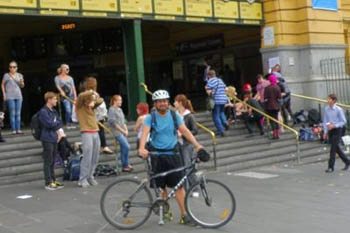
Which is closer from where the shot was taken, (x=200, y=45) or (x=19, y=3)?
(x=19, y=3)

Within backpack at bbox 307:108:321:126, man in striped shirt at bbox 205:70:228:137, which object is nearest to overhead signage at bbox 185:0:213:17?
man in striped shirt at bbox 205:70:228:137

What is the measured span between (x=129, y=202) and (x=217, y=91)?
935cm

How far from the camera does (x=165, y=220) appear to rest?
336 inches

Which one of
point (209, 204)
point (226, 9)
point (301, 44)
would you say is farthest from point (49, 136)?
point (301, 44)

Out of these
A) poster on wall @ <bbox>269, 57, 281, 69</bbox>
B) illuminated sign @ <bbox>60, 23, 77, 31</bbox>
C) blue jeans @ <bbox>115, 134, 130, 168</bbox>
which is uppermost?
illuminated sign @ <bbox>60, 23, 77, 31</bbox>

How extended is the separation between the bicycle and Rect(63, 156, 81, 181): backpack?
14.6ft

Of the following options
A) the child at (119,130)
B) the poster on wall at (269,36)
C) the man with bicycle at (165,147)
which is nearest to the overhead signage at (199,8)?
the poster on wall at (269,36)

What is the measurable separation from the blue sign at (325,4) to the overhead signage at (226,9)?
295cm

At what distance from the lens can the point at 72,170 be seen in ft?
41.6

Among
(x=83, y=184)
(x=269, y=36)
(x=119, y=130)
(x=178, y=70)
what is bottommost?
(x=83, y=184)

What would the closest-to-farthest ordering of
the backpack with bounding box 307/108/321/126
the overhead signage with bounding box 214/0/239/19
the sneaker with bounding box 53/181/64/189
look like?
the sneaker with bounding box 53/181/64/189 < the backpack with bounding box 307/108/321/126 < the overhead signage with bounding box 214/0/239/19

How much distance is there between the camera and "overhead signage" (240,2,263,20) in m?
21.4

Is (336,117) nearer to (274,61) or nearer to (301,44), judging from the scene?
(274,61)

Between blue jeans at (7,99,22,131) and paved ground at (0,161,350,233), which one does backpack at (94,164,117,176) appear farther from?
blue jeans at (7,99,22,131)
